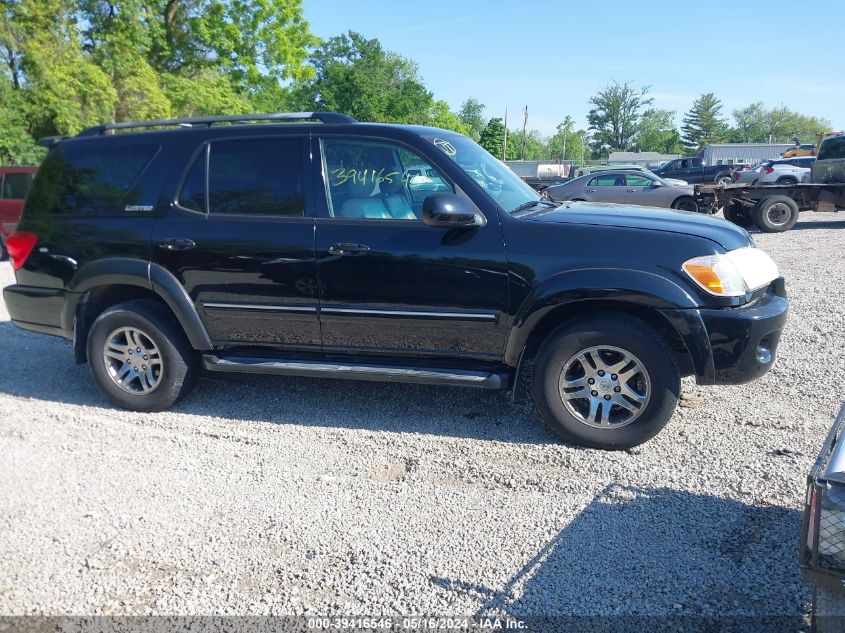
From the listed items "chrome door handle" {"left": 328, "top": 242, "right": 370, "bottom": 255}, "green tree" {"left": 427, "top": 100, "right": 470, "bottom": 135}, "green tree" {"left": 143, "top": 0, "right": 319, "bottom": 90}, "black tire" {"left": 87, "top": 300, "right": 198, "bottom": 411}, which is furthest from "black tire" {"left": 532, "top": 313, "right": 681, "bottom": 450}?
"green tree" {"left": 427, "top": 100, "right": 470, "bottom": 135}

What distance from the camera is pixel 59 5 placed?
22.1m

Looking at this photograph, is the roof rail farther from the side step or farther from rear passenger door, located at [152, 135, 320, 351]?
the side step

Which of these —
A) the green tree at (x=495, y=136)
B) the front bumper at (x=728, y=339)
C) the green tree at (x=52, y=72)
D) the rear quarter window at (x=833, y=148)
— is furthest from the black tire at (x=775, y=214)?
the green tree at (x=495, y=136)

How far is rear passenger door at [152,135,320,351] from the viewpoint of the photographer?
443cm

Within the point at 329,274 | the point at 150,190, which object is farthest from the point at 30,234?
the point at 329,274

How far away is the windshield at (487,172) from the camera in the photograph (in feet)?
14.3

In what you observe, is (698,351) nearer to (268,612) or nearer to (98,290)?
(268,612)

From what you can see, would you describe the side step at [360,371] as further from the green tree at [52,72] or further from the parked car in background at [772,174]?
the parked car in background at [772,174]

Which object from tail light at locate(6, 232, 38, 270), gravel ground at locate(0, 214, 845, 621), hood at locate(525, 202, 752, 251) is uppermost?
hood at locate(525, 202, 752, 251)

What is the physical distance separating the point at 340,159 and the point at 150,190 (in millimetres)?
1398

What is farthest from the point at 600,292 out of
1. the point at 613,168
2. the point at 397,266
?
the point at 613,168

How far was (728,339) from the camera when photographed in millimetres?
3785

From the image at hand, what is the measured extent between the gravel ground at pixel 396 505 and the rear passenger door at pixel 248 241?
27.9 inches

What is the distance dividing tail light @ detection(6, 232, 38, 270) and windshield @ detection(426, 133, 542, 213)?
3050 mm
